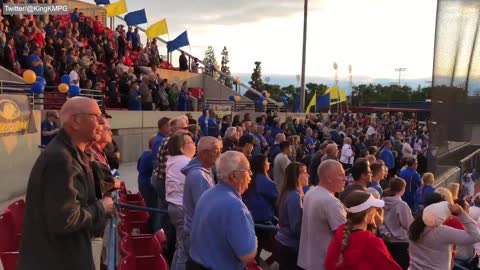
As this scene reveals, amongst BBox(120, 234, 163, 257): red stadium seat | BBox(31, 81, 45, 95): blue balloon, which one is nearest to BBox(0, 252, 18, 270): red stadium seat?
BBox(120, 234, 163, 257): red stadium seat

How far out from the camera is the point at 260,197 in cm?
662

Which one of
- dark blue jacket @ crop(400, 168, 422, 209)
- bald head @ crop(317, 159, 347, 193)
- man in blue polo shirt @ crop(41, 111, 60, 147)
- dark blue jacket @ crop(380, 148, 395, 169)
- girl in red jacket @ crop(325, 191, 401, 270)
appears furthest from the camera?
dark blue jacket @ crop(380, 148, 395, 169)

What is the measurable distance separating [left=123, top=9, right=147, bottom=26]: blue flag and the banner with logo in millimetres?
17608

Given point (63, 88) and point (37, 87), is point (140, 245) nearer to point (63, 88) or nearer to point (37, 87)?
point (37, 87)

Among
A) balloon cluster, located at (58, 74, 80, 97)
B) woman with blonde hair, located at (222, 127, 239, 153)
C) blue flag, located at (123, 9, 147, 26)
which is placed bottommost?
woman with blonde hair, located at (222, 127, 239, 153)

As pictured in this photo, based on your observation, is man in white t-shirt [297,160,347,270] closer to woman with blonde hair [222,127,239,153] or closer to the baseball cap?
the baseball cap


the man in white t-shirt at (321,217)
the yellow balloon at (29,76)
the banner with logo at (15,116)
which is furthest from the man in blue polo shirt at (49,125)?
the man in white t-shirt at (321,217)

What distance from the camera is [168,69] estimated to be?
28234 mm

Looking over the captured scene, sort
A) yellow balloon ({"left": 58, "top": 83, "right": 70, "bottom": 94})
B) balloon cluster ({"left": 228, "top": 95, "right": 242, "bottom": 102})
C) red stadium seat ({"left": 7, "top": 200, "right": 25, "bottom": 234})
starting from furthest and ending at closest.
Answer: balloon cluster ({"left": 228, "top": 95, "right": 242, "bottom": 102}) < yellow balloon ({"left": 58, "top": 83, "right": 70, "bottom": 94}) < red stadium seat ({"left": 7, "top": 200, "right": 25, "bottom": 234})

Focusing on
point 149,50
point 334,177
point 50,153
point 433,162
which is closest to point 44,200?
point 50,153

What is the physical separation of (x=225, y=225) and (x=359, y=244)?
0.91 m

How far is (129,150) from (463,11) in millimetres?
13963

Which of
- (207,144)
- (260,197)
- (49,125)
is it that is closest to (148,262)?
(207,144)

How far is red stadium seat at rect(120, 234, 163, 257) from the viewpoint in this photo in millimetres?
4787
